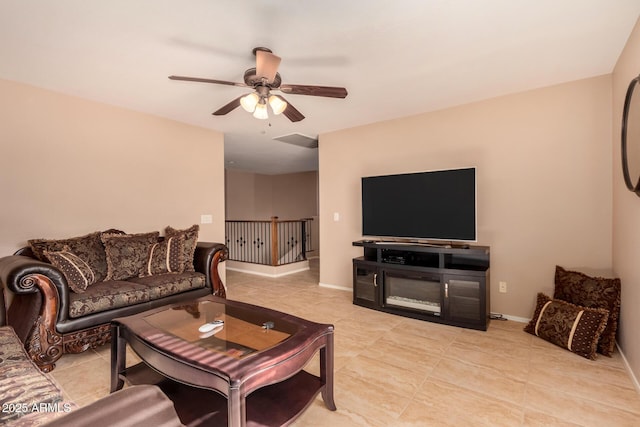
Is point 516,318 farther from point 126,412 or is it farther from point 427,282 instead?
point 126,412

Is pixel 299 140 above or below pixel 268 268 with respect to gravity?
above

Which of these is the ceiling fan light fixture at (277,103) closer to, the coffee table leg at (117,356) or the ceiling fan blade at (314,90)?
the ceiling fan blade at (314,90)

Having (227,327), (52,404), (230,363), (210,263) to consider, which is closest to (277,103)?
(227,327)

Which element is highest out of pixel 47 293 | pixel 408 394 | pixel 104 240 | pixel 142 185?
pixel 142 185

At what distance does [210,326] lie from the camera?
1805mm

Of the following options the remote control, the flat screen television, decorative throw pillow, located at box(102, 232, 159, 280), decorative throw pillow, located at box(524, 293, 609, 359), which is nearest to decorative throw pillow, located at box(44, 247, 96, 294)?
decorative throw pillow, located at box(102, 232, 159, 280)

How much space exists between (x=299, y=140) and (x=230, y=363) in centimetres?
410

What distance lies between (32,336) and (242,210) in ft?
21.7

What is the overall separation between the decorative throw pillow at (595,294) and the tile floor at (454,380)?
15cm

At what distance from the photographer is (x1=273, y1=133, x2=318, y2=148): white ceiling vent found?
4.70 metres

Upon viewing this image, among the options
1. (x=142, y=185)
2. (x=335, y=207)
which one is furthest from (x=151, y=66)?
(x=335, y=207)

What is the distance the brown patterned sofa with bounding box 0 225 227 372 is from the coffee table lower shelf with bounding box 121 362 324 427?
2.85 feet

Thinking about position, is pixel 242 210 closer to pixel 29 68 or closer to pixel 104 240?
pixel 104 240

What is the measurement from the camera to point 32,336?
2127 mm
